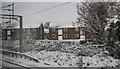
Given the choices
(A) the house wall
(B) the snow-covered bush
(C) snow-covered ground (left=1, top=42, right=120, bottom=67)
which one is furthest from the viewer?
(A) the house wall

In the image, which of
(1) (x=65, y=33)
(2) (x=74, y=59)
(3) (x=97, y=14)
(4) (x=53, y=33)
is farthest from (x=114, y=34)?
(4) (x=53, y=33)

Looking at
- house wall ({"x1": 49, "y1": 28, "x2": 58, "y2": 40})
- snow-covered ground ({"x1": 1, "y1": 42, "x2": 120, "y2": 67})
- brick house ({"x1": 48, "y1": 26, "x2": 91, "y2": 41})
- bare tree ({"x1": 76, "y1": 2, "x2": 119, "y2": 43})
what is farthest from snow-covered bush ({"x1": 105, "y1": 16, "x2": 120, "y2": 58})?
house wall ({"x1": 49, "y1": 28, "x2": 58, "y2": 40})

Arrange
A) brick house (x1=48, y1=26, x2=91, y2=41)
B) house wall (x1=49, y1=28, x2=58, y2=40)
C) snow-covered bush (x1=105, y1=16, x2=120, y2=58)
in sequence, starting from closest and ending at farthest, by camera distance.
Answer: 1. snow-covered bush (x1=105, y1=16, x2=120, y2=58)
2. brick house (x1=48, y1=26, x2=91, y2=41)
3. house wall (x1=49, y1=28, x2=58, y2=40)

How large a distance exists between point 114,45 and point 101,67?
343 cm

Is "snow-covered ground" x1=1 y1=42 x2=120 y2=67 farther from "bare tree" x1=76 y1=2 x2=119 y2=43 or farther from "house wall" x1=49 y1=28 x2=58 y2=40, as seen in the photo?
"house wall" x1=49 y1=28 x2=58 y2=40

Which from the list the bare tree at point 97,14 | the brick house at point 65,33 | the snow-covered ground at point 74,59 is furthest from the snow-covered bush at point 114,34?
the brick house at point 65,33

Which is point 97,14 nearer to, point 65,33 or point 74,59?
point 74,59

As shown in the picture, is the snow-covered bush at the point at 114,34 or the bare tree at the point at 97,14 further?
the bare tree at the point at 97,14

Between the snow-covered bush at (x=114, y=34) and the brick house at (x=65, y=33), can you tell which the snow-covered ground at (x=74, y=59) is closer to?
the snow-covered bush at (x=114, y=34)

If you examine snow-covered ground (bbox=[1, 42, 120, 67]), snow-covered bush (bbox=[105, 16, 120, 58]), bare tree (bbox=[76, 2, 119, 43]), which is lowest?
snow-covered ground (bbox=[1, 42, 120, 67])

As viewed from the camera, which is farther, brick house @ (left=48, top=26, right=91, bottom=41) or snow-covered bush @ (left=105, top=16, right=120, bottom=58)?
brick house @ (left=48, top=26, right=91, bottom=41)

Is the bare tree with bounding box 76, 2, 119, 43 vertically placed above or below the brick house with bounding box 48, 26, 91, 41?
above

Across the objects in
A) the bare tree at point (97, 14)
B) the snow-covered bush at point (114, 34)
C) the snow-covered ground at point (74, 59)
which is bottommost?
the snow-covered ground at point (74, 59)

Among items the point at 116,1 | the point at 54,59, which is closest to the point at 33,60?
the point at 54,59
